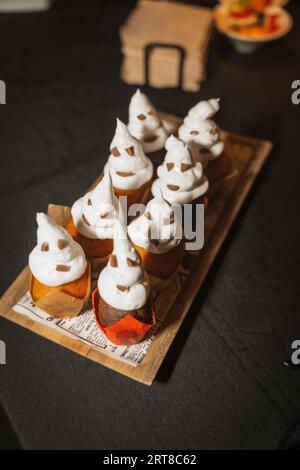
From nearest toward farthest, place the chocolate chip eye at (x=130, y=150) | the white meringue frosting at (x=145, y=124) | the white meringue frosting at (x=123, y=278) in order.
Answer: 1. the white meringue frosting at (x=123, y=278)
2. the chocolate chip eye at (x=130, y=150)
3. the white meringue frosting at (x=145, y=124)

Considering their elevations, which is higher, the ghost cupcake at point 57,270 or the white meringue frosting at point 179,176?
the white meringue frosting at point 179,176

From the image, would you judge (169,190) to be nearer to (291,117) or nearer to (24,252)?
(24,252)

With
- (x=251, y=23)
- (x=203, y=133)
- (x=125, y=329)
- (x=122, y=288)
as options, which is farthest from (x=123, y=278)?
(x=251, y=23)

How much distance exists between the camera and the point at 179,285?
1.04 m

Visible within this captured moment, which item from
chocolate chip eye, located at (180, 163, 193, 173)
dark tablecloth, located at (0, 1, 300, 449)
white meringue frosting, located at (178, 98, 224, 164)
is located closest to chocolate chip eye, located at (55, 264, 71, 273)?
dark tablecloth, located at (0, 1, 300, 449)

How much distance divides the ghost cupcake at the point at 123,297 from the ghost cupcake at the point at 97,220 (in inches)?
4.1

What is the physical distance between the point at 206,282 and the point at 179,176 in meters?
0.29

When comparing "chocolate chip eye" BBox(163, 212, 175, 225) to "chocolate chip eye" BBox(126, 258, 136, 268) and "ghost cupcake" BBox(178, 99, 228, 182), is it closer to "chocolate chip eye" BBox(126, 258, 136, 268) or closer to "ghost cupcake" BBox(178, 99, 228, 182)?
"chocolate chip eye" BBox(126, 258, 136, 268)

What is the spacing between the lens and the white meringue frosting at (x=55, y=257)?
2.76 feet

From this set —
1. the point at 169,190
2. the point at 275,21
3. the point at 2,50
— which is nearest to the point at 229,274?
the point at 169,190

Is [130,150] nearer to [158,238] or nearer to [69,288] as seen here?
[158,238]

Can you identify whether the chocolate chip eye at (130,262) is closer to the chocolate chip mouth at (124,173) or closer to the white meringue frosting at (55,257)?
the white meringue frosting at (55,257)

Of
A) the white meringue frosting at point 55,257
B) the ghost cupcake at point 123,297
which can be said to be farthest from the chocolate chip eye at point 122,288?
the white meringue frosting at point 55,257

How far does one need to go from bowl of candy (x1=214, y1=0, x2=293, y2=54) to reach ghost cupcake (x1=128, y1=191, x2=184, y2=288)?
1084 mm
